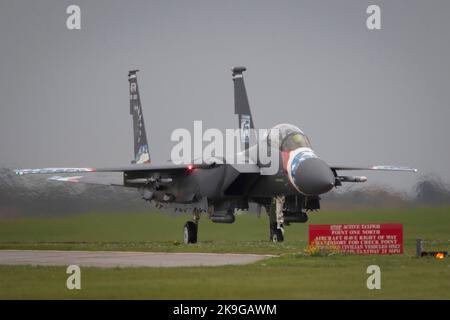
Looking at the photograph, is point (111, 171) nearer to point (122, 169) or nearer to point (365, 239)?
point (122, 169)

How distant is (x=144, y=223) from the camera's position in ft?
120

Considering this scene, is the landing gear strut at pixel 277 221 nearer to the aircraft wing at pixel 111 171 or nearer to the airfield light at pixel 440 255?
the aircraft wing at pixel 111 171

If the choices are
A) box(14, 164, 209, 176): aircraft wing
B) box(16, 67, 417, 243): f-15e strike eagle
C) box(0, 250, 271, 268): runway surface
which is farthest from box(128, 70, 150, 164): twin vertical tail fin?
box(0, 250, 271, 268): runway surface

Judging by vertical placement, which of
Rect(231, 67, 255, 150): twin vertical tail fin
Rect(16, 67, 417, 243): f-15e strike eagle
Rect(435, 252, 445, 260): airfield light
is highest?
Rect(231, 67, 255, 150): twin vertical tail fin

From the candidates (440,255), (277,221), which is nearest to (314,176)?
(277,221)

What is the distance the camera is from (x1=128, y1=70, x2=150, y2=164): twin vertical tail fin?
39.4m

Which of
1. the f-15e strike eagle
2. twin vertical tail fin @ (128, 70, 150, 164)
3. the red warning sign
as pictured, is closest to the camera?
the red warning sign

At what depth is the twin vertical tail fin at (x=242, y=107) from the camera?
33.7m

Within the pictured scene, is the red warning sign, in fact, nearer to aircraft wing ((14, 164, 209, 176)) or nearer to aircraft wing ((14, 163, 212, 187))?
aircraft wing ((14, 163, 212, 187))
